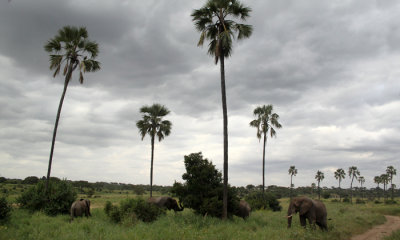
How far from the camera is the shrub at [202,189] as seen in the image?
18219 millimetres

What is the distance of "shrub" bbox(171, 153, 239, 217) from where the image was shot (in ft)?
59.8

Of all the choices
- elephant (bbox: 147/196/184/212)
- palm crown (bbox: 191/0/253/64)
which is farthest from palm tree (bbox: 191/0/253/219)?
elephant (bbox: 147/196/184/212)

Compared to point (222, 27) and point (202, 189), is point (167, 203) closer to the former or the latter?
point (202, 189)

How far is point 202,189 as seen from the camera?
63.9ft

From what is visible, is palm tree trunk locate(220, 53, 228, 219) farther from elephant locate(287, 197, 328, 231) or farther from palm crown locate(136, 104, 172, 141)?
palm crown locate(136, 104, 172, 141)

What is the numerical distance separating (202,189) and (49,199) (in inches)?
470

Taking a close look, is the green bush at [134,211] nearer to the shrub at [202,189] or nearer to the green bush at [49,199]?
the shrub at [202,189]

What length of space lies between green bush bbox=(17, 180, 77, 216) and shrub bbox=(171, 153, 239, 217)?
28.4ft

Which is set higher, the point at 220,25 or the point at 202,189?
the point at 220,25

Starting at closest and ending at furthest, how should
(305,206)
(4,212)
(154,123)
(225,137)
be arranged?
1. (305,206)
2. (4,212)
3. (225,137)
4. (154,123)

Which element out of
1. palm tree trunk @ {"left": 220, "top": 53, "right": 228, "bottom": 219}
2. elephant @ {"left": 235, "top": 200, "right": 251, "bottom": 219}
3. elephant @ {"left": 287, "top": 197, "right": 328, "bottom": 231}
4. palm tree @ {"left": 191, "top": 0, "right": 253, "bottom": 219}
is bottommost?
elephant @ {"left": 235, "top": 200, "right": 251, "bottom": 219}

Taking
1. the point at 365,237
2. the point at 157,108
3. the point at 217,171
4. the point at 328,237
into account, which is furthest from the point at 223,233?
the point at 157,108

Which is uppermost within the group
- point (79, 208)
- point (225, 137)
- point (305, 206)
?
point (225, 137)

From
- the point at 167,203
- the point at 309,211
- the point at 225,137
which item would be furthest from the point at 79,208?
the point at 309,211
